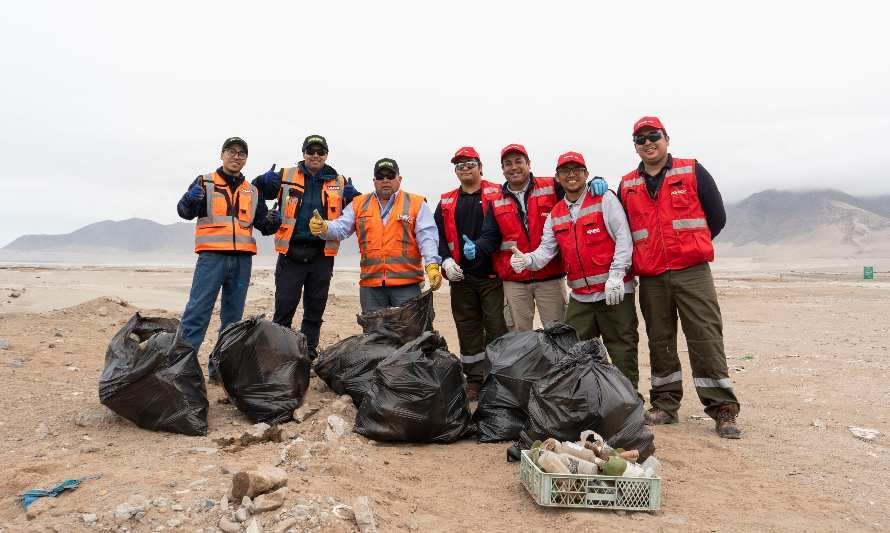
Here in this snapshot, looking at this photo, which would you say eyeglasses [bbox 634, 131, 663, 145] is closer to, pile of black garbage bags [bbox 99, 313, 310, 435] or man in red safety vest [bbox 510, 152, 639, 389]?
man in red safety vest [bbox 510, 152, 639, 389]

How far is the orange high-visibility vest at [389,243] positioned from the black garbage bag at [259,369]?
0.97 meters

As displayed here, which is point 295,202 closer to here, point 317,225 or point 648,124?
point 317,225

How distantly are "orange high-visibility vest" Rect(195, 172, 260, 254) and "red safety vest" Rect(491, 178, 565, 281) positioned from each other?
187 centimetres

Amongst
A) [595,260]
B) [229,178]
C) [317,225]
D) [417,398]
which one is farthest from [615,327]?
[229,178]

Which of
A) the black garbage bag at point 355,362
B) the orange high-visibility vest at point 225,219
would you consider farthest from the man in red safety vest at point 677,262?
the orange high-visibility vest at point 225,219

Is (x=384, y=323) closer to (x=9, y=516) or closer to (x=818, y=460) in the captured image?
(x=9, y=516)

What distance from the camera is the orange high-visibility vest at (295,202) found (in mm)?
4629

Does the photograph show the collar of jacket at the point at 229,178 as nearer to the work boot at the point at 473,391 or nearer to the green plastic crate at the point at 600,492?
the work boot at the point at 473,391

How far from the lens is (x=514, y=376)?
353cm

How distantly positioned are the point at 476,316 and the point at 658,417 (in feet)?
5.14

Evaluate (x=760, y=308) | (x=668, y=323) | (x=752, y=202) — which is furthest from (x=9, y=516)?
(x=752, y=202)

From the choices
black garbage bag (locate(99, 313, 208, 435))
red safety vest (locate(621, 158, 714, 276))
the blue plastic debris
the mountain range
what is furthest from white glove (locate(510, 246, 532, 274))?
the mountain range

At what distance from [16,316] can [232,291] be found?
4.66 metres

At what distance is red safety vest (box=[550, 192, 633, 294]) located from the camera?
399 centimetres
